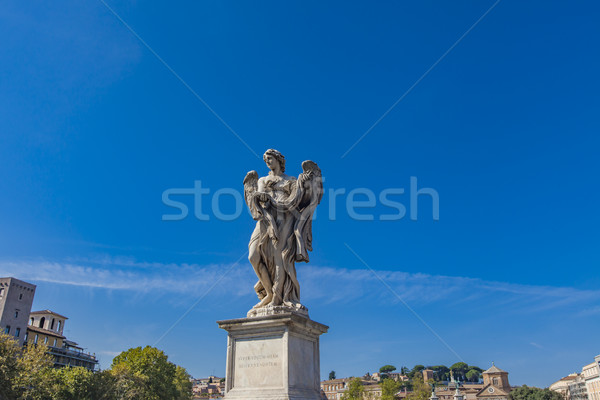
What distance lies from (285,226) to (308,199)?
2.88 ft

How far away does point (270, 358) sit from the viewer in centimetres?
941

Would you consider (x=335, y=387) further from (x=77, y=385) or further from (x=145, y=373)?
(x=77, y=385)

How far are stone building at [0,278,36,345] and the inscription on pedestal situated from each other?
8346 cm

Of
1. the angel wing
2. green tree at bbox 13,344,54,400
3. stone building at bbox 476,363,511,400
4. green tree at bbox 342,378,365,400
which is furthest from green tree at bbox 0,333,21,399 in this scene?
stone building at bbox 476,363,511,400

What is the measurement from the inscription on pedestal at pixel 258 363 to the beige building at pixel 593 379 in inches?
5553

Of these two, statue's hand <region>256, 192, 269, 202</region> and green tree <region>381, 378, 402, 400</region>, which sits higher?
green tree <region>381, 378, 402, 400</region>

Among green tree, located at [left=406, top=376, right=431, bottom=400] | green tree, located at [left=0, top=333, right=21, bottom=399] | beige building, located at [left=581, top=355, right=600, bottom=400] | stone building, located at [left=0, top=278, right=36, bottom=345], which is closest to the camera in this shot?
green tree, located at [left=0, top=333, right=21, bottom=399]

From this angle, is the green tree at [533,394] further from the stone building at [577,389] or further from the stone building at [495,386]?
the stone building at [577,389]

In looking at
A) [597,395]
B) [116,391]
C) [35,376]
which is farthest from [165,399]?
[597,395]

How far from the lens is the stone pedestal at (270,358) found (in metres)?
9.15

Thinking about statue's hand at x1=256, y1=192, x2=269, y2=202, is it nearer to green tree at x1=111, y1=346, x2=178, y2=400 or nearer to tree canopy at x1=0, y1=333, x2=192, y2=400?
tree canopy at x1=0, y1=333, x2=192, y2=400

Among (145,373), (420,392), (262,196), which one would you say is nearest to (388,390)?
(420,392)

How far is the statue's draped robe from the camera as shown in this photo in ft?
34.6

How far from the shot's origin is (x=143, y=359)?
59.4 metres
